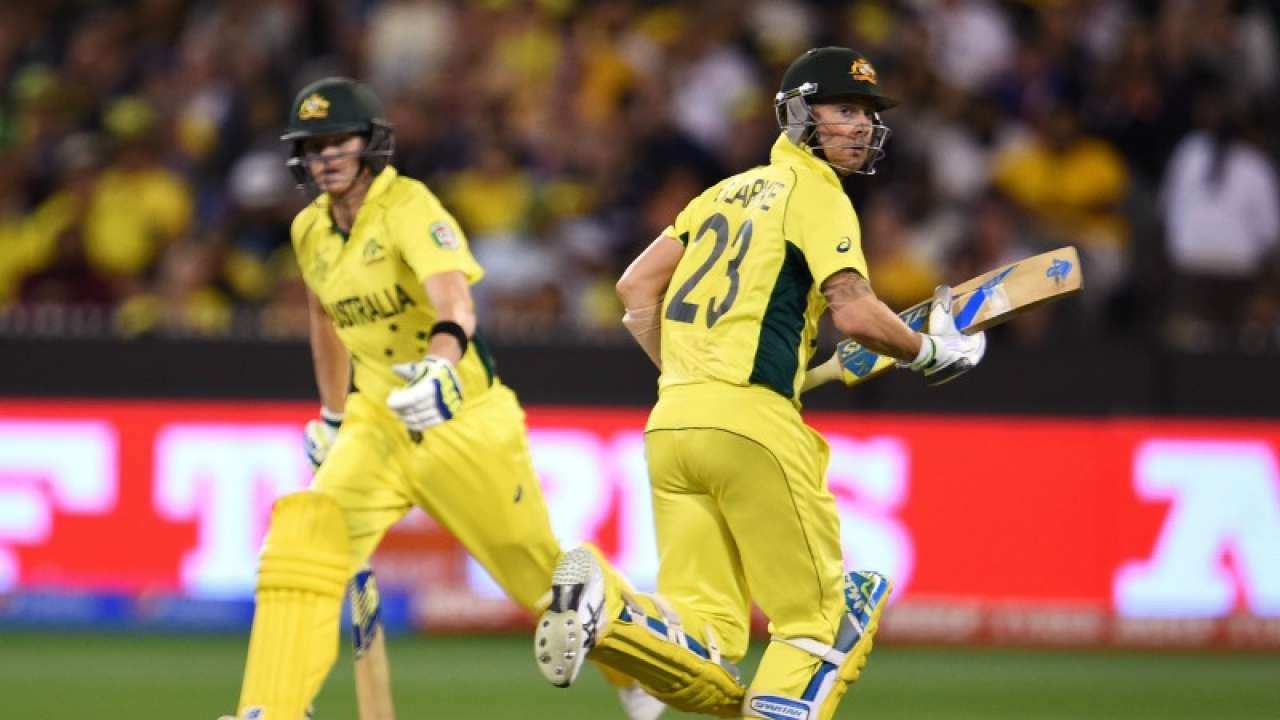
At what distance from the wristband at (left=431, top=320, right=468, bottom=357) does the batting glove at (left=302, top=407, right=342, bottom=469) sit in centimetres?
119

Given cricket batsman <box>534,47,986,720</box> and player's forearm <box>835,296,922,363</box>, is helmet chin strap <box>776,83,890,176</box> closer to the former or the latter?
cricket batsman <box>534,47,986,720</box>

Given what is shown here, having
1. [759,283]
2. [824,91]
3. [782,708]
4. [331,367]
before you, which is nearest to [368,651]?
[331,367]

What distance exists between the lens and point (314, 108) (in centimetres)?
688

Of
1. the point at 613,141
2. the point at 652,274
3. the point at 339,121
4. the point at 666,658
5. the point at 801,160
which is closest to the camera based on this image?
the point at 666,658

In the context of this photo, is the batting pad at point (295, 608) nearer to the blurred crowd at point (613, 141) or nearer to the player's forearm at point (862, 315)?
the player's forearm at point (862, 315)

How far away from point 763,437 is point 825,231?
585 mm

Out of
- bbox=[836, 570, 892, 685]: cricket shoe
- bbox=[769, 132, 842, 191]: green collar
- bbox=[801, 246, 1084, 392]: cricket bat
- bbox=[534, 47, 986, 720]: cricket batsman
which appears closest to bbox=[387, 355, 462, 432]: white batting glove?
bbox=[534, 47, 986, 720]: cricket batsman

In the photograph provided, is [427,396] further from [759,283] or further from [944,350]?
[944,350]

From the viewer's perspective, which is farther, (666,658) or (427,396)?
(427,396)

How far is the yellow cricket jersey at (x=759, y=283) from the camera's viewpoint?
5.92 metres

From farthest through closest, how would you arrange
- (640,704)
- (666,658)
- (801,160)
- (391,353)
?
1. (640,704)
2. (391,353)
3. (801,160)
4. (666,658)

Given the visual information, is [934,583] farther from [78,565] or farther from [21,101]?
[21,101]

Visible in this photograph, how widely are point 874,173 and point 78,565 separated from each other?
6.24 meters

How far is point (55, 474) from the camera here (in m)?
11.1
